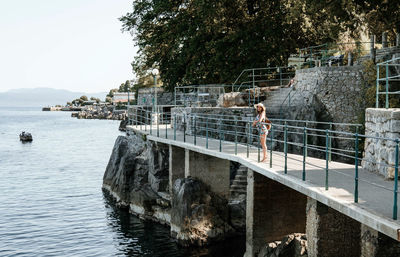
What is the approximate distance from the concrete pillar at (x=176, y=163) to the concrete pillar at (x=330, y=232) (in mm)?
10730

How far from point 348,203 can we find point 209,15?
2297cm

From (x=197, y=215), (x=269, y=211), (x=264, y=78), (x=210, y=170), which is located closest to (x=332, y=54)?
(x=264, y=78)

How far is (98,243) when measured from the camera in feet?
63.7

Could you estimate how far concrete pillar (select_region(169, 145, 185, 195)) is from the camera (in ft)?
69.5

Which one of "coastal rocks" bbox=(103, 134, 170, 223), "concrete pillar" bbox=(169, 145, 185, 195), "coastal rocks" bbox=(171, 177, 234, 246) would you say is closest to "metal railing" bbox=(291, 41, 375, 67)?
"concrete pillar" bbox=(169, 145, 185, 195)

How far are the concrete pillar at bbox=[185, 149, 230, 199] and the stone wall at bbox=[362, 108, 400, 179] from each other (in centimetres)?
849

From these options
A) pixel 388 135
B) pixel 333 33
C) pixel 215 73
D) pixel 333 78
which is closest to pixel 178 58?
pixel 215 73

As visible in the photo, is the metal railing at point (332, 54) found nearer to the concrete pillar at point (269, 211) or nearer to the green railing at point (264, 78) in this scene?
the green railing at point (264, 78)

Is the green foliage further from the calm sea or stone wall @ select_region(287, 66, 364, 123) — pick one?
the calm sea

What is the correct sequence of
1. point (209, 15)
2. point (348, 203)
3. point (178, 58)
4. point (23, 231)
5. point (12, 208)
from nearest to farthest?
1. point (348, 203)
2. point (23, 231)
3. point (12, 208)
4. point (209, 15)
5. point (178, 58)

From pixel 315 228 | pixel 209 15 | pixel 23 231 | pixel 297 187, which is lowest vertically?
pixel 23 231

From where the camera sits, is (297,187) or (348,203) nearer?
(348,203)

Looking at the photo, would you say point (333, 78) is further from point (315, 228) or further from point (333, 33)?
point (315, 228)

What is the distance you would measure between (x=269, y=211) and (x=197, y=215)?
442cm
